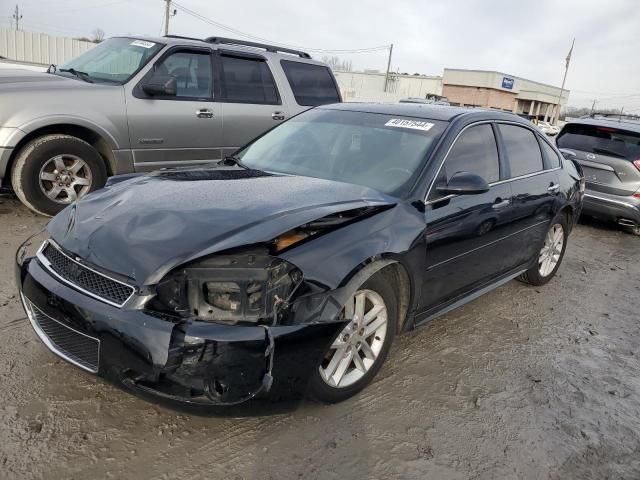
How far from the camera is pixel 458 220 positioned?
Answer: 3416mm

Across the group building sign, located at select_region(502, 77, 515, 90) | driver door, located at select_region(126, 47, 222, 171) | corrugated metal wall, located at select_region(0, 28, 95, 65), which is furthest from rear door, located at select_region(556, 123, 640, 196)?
building sign, located at select_region(502, 77, 515, 90)

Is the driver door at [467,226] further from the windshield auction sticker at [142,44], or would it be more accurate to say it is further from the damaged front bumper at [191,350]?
the windshield auction sticker at [142,44]

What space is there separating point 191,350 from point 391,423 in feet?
4.02

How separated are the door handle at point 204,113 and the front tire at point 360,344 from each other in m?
3.94

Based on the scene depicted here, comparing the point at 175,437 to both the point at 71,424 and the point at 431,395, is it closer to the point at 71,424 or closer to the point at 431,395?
Result: the point at 71,424

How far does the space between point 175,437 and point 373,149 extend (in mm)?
2244

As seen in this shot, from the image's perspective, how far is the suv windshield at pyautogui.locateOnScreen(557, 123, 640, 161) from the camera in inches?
304

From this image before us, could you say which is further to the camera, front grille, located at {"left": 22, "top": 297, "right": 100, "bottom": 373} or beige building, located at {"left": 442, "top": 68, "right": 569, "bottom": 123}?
beige building, located at {"left": 442, "top": 68, "right": 569, "bottom": 123}

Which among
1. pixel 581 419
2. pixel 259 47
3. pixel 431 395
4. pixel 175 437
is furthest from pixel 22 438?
pixel 259 47

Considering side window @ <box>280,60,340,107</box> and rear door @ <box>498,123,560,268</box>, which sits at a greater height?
side window @ <box>280,60,340,107</box>

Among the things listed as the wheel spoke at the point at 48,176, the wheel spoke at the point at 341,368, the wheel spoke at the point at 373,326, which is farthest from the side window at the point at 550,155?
the wheel spoke at the point at 48,176

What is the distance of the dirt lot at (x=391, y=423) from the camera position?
2.34 meters

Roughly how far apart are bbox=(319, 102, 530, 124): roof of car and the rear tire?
1.34m

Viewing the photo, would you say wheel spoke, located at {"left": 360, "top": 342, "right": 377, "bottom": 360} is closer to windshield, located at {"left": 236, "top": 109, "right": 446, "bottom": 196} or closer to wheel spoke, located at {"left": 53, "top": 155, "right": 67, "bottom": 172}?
windshield, located at {"left": 236, "top": 109, "right": 446, "bottom": 196}
